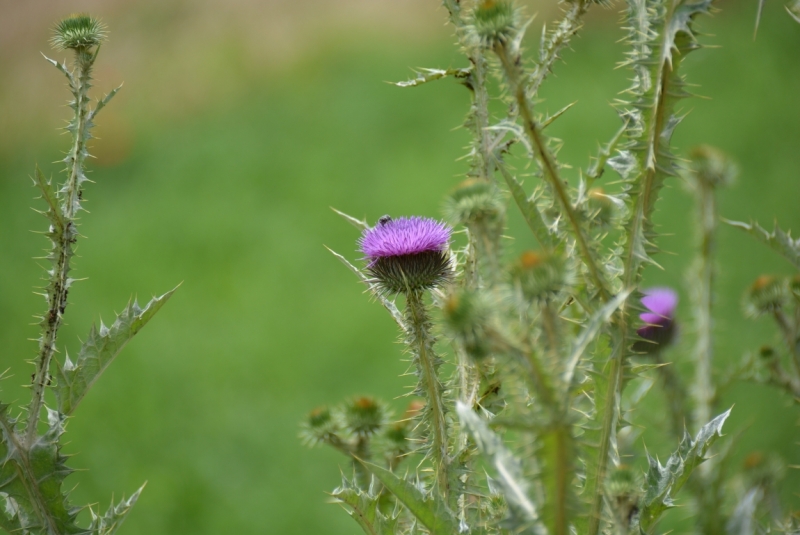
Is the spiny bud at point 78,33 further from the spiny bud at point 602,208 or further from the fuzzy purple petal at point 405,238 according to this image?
the spiny bud at point 602,208

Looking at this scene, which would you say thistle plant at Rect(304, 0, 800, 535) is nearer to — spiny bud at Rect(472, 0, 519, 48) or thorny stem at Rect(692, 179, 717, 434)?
spiny bud at Rect(472, 0, 519, 48)

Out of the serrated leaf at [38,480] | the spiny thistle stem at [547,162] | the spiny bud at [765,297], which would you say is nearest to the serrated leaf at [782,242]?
the spiny bud at [765,297]

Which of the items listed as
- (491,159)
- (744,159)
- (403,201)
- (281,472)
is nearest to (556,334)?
(491,159)

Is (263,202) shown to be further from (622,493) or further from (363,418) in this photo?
(622,493)

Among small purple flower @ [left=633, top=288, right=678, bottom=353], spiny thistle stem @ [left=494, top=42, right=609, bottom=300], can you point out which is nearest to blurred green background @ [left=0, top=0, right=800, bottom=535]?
small purple flower @ [left=633, top=288, right=678, bottom=353]

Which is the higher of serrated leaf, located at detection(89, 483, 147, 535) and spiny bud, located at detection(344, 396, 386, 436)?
spiny bud, located at detection(344, 396, 386, 436)

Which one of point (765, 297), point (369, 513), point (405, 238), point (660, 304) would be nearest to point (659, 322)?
point (660, 304)
